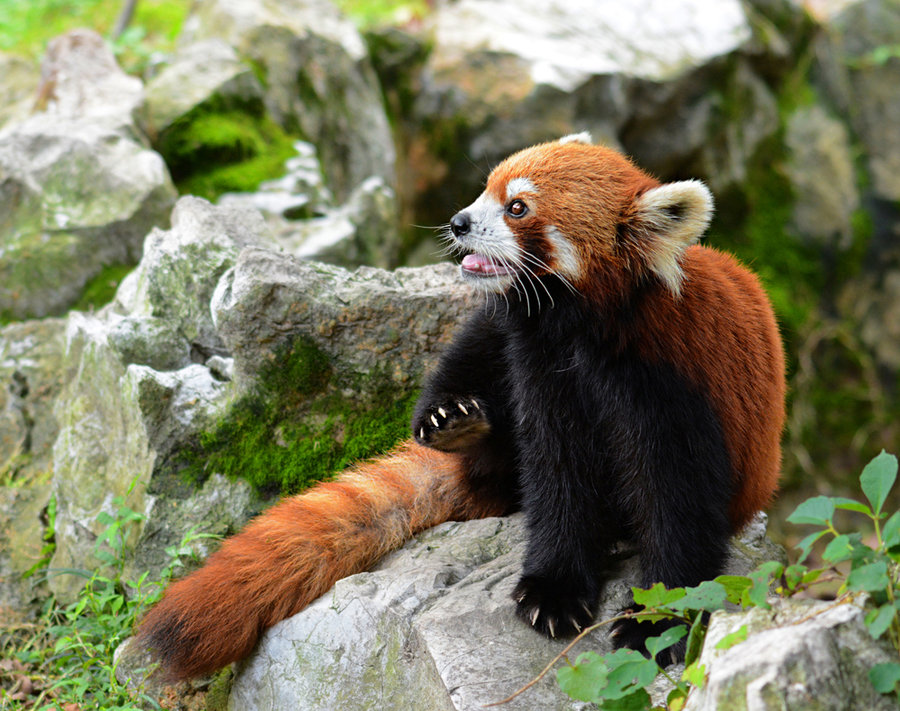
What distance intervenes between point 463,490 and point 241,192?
9.02 ft

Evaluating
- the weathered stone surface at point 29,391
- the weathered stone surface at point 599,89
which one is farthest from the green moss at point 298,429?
the weathered stone surface at point 599,89

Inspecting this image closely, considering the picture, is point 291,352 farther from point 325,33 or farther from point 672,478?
point 325,33

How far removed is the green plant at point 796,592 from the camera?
64.7 inches

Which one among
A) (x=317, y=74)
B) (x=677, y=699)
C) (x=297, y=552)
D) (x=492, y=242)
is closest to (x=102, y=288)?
(x=297, y=552)

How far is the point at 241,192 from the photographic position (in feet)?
16.8

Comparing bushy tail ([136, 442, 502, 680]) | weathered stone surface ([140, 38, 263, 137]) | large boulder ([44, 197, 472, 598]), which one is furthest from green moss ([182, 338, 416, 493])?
weathered stone surface ([140, 38, 263, 137])

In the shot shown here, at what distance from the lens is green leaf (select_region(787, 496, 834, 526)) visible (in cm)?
177

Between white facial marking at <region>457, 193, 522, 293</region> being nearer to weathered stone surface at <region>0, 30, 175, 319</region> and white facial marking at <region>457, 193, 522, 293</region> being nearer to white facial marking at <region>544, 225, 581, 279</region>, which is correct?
white facial marking at <region>544, 225, 581, 279</region>

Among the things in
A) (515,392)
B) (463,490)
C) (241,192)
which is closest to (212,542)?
(463,490)

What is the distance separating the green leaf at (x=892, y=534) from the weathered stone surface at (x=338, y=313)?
6.40ft

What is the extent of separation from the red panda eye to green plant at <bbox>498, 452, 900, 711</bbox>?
122 cm

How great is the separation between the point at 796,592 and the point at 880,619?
9.0 inches

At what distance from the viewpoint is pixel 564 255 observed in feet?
8.56

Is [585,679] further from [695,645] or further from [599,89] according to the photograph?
[599,89]
